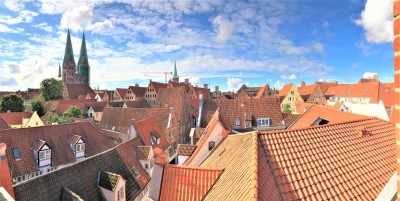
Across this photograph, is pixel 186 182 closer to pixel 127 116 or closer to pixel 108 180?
pixel 108 180

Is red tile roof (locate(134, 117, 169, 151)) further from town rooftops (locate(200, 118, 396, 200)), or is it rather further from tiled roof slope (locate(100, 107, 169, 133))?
town rooftops (locate(200, 118, 396, 200))

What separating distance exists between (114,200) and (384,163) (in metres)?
12.9

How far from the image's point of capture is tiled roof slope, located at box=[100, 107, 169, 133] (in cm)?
3853

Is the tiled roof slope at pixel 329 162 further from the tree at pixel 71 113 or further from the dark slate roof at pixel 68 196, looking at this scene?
the tree at pixel 71 113

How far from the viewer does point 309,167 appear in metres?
7.17

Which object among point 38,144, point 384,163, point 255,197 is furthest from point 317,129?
point 38,144

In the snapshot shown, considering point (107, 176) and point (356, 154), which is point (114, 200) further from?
point (356, 154)

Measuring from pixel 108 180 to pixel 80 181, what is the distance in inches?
62.4

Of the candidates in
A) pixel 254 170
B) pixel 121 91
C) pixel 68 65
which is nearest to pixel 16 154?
pixel 254 170

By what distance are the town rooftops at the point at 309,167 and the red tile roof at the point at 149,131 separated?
23.4 meters

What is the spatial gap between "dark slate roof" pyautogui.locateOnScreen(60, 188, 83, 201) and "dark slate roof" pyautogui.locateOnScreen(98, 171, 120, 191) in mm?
2144

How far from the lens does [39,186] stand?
40.0ft

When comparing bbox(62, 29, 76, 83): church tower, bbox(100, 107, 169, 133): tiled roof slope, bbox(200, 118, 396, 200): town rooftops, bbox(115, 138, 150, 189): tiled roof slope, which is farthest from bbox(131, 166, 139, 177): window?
bbox(62, 29, 76, 83): church tower

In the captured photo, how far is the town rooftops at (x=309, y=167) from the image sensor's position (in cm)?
627
